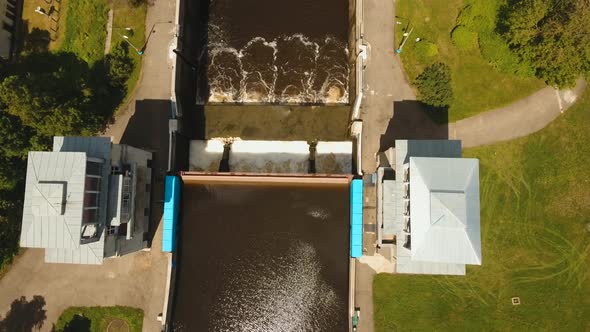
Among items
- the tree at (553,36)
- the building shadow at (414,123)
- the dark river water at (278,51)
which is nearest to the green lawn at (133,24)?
the dark river water at (278,51)

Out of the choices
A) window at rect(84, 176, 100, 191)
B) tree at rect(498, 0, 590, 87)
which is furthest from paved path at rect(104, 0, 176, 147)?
tree at rect(498, 0, 590, 87)

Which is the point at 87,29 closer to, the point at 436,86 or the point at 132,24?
the point at 132,24

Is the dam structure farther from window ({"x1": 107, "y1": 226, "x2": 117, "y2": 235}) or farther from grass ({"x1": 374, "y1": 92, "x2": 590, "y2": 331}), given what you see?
grass ({"x1": 374, "y1": 92, "x2": 590, "y2": 331})

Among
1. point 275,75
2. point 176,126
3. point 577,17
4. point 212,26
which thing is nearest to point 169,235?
point 176,126

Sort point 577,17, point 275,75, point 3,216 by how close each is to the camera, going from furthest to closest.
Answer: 1. point 275,75
2. point 3,216
3. point 577,17

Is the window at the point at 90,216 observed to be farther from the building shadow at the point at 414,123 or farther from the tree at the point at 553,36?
the tree at the point at 553,36

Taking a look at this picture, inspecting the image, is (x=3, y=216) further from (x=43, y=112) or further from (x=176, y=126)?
(x=176, y=126)
